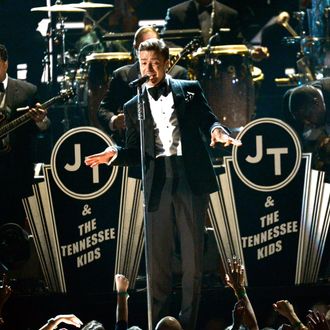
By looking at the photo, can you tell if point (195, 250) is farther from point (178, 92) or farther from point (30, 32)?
point (30, 32)

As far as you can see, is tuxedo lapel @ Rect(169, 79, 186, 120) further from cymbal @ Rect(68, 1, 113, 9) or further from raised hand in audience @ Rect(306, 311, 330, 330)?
cymbal @ Rect(68, 1, 113, 9)

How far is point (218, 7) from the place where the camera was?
15.1 meters

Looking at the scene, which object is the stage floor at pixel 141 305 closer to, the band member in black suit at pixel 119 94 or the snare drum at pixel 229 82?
the band member in black suit at pixel 119 94

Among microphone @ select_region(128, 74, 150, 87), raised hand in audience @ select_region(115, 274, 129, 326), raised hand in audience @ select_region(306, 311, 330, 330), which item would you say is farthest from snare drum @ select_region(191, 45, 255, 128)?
raised hand in audience @ select_region(306, 311, 330, 330)

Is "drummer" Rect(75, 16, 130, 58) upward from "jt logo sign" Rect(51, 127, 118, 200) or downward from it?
upward

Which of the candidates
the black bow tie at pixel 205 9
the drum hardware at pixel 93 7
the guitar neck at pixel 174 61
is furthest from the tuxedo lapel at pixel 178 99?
the drum hardware at pixel 93 7

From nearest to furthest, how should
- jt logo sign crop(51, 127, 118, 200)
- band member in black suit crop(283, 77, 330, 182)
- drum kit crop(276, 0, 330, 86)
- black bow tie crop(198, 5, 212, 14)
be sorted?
jt logo sign crop(51, 127, 118, 200), band member in black suit crop(283, 77, 330, 182), drum kit crop(276, 0, 330, 86), black bow tie crop(198, 5, 212, 14)

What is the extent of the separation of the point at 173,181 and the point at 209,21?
522 centimetres

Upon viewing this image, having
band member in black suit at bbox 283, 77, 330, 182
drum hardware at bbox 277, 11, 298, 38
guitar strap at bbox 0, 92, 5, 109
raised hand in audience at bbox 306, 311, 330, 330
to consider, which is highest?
guitar strap at bbox 0, 92, 5, 109

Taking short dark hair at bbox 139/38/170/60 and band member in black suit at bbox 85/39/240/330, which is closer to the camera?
short dark hair at bbox 139/38/170/60

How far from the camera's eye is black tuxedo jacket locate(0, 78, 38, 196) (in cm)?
1178

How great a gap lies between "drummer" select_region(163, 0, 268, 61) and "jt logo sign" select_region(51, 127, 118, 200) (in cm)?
417

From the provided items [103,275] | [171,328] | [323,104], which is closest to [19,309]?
[103,275]

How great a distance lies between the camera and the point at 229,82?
14.6 metres
